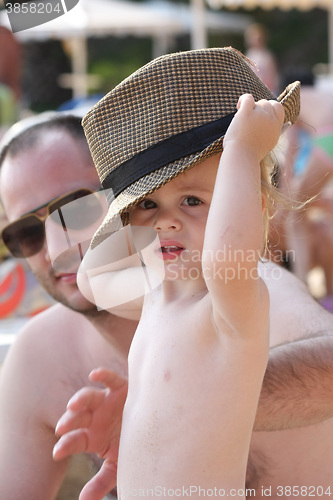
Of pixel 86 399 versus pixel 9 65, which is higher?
pixel 86 399

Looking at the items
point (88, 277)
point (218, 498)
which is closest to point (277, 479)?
point (218, 498)

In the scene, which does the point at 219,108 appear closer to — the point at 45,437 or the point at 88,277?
the point at 88,277

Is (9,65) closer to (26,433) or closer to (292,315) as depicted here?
(26,433)

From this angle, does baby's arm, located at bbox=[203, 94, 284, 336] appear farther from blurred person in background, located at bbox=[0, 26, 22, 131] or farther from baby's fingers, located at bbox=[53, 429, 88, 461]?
blurred person in background, located at bbox=[0, 26, 22, 131]

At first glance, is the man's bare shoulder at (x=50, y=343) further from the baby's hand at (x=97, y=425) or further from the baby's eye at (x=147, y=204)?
the baby's eye at (x=147, y=204)

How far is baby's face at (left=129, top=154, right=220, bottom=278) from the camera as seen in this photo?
114cm

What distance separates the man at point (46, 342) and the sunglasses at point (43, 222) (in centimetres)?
2

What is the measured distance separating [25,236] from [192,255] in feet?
2.73

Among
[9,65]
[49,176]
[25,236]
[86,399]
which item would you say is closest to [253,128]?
[86,399]

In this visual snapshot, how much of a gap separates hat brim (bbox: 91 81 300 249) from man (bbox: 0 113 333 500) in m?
0.43

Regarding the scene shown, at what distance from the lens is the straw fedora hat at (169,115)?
3.74 ft

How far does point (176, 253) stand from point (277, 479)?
0.61 metres

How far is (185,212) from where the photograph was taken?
116 cm

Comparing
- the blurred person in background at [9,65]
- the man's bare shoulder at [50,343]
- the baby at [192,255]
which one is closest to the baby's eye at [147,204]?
the baby at [192,255]
